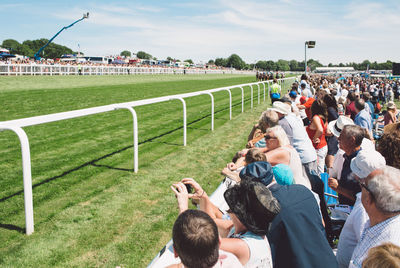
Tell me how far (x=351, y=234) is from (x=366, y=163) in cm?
56

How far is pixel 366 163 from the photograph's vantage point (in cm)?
263

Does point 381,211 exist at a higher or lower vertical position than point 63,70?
lower

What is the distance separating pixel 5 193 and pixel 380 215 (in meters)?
4.35

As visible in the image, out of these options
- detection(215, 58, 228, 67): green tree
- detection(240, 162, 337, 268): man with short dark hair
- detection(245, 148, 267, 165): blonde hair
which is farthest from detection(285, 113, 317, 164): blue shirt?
detection(215, 58, 228, 67): green tree

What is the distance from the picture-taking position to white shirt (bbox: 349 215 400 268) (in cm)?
197

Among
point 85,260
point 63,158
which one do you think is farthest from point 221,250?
point 63,158

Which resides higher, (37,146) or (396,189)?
(396,189)

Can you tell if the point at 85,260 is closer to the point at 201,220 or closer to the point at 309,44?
the point at 201,220

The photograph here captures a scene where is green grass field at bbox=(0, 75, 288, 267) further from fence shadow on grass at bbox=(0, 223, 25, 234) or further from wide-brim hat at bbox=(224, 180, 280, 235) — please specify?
wide-brim hat at bbox=(224, 180, 280, 235)

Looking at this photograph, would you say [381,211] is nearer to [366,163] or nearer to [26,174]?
[366,163]

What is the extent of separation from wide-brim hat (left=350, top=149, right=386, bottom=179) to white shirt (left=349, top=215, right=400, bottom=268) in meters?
0.62

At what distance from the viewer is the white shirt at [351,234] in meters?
2.36

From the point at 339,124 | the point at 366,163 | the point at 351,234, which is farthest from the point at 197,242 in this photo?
the point at 339,124

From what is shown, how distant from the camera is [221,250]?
72.9 inches
